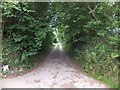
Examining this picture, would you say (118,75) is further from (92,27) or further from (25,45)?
(25,45)

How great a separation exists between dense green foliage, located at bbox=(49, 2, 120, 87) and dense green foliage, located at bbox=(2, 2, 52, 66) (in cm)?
168

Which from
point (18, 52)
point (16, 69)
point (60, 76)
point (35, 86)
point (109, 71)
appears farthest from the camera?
point (18, 52)

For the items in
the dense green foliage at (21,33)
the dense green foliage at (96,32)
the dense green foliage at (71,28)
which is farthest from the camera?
the dense green foliage at (21,33)

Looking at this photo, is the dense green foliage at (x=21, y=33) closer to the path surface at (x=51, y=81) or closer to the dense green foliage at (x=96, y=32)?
the path surface at (x=51, y=81)

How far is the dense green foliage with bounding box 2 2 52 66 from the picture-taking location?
30.8ft

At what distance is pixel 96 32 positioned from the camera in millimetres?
9727

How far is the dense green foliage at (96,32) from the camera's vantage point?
749cm

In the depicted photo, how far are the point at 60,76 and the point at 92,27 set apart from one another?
9.83 feet

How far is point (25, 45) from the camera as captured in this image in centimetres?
980

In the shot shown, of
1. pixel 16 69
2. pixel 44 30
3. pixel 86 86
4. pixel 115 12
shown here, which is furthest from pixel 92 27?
pixel 16 69

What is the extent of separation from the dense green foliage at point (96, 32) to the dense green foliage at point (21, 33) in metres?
1.68

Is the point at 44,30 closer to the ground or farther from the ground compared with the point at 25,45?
farther from the ground

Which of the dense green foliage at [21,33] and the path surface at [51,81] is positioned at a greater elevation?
the dense green foliage at [21,33]

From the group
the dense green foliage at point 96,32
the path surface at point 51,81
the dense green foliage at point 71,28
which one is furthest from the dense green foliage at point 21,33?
the dense green foliage at point 96,32
